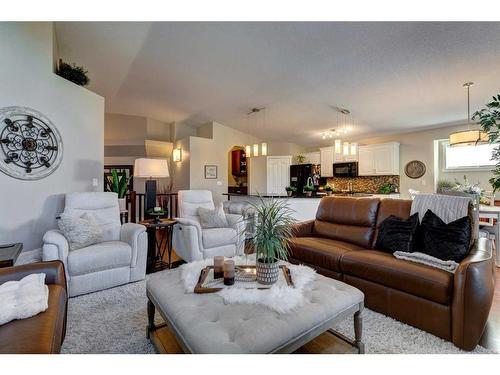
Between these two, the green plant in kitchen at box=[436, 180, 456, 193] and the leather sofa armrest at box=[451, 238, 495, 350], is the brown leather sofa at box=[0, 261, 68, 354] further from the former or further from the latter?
the green plant in kitchen at box=[436, 180, 456, 193]

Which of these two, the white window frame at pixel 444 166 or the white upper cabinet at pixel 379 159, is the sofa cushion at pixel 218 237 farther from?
the white window frame at pixel 444 166

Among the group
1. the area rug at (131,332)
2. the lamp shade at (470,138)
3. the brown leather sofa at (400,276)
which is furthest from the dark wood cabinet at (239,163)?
the area rug at (131,332)

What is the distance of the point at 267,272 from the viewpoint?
1696 mm

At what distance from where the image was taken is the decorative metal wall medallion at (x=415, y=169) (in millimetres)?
5625

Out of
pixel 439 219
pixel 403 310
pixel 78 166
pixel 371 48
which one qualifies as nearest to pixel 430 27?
pixel 371 48

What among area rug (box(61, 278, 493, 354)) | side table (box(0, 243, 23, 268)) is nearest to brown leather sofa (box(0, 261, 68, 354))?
side table (box(0, 243, 23, 268))

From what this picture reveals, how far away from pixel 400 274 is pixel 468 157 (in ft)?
16.0

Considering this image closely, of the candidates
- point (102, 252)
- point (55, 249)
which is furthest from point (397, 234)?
point (55, 249)

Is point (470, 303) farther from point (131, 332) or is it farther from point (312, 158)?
point (312, 158)

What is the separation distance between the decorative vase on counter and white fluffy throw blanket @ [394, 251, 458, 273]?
4.16 feet

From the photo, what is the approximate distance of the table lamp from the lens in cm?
372

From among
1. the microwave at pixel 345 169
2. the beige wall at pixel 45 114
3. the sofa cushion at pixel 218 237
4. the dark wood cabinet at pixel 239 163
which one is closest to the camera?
the beige wall at pixel 45 114

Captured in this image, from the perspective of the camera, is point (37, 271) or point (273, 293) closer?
point (273, 293)

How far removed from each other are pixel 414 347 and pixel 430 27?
10.1 ft
